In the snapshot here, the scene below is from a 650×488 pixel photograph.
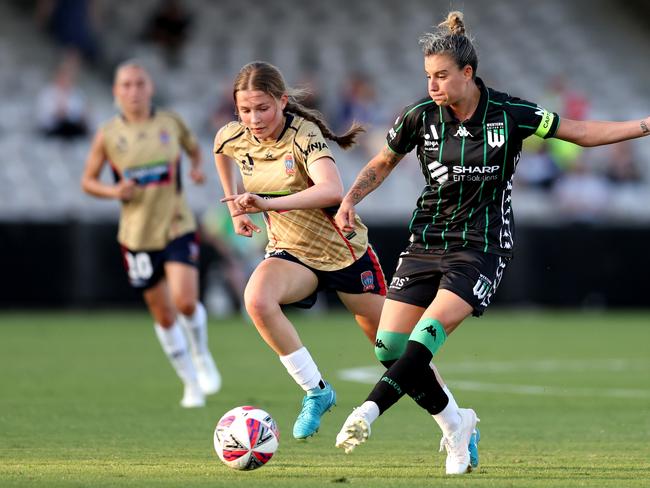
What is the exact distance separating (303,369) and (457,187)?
133cm

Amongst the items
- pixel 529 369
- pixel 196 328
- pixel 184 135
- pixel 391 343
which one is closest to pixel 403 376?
pixel 391 343

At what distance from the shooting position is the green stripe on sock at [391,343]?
264 inches

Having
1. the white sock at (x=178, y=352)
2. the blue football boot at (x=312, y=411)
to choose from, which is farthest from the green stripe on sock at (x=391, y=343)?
the white sock at (x=178, y=352)

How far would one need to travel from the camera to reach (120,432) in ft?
26.6

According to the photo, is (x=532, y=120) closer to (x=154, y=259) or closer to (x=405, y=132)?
(x=405, y=132)

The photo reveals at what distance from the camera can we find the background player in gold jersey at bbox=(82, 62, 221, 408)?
10.4 m

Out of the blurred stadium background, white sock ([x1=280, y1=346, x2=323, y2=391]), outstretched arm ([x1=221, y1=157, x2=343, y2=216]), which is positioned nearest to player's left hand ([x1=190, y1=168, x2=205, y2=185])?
outstretched arm ([x1=221, y1=157, x2=343, y2=216])

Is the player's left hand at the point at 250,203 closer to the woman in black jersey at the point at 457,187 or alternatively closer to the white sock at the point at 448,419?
the woman in black jersey at the point at 457,187

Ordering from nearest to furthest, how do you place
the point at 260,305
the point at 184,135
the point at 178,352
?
the point at 260,305
the point at 178,352
the point at 184,135

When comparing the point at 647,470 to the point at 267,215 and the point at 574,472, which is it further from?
the point at 267,215

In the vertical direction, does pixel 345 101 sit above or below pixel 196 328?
above

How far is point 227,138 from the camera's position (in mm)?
7484

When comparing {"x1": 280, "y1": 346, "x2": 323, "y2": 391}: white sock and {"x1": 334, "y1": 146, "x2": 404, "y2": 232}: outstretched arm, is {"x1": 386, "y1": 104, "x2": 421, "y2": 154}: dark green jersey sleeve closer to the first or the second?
{"x1": 334, "y1": 146, "x2": 404, "y2": 232}: outstretched arm

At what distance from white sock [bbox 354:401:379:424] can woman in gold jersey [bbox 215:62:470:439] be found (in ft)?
2.81
